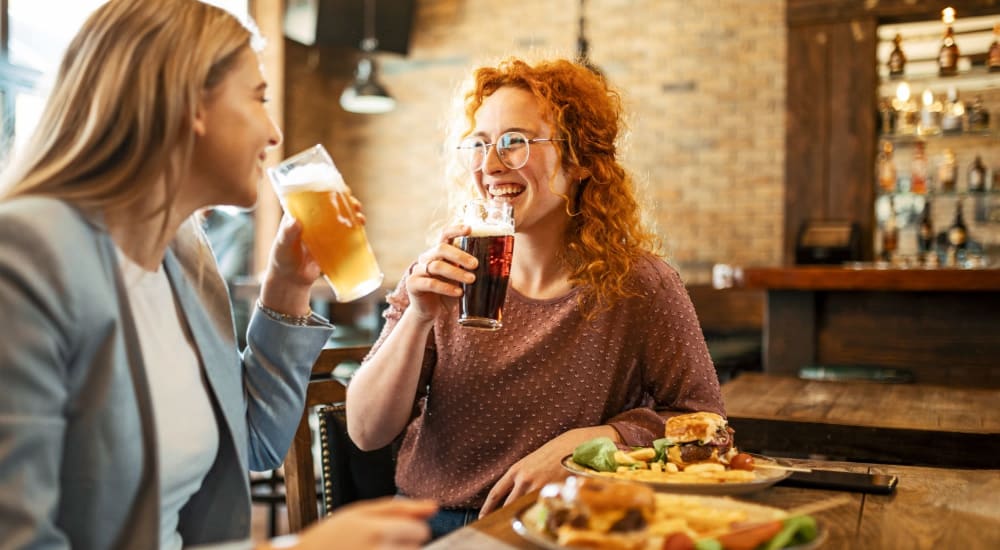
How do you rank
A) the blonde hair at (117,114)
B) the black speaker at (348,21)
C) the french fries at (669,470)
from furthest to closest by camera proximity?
the black speaker at (348,21)
the french fries at (669,470)
the blonde hair at (117,114)

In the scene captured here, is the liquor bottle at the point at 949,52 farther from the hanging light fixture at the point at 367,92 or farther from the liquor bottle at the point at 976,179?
the hanging light fixture at the point at 367,92

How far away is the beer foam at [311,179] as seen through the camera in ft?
4.50

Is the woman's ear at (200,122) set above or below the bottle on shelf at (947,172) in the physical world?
below

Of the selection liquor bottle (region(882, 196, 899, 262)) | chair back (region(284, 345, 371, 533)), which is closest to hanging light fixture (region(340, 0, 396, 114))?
liquor bottle (region(882, 196, 899, 262))

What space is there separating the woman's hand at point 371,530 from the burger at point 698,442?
22.1 inches

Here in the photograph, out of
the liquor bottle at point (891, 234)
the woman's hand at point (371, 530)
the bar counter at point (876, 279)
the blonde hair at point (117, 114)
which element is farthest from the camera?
the liquor bottle at point (891, 234)

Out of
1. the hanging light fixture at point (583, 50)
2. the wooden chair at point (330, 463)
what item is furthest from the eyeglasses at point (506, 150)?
the wooden chair at point (330, 463)

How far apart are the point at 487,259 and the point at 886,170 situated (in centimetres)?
432

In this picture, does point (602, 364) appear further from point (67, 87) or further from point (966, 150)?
point (966, 150)

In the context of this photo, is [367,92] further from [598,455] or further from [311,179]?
[598,455]

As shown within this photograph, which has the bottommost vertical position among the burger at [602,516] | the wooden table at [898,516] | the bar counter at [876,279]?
the wooden table at [898,516]

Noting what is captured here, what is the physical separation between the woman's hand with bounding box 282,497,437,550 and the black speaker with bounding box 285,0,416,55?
6776mm

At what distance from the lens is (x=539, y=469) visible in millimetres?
1381

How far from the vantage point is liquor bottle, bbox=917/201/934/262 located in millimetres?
5195
